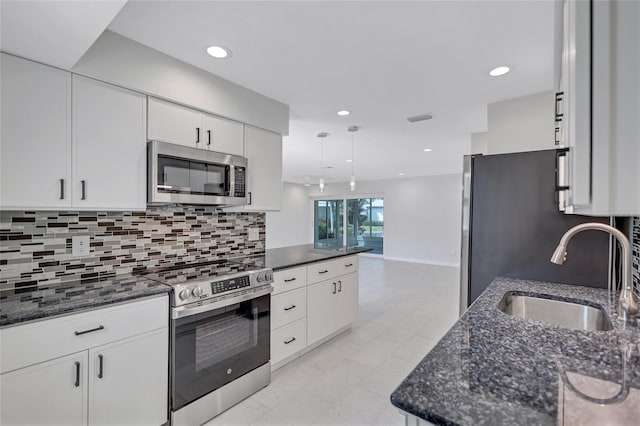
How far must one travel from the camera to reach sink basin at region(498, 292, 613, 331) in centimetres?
154

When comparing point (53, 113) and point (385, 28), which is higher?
point (385, 28)

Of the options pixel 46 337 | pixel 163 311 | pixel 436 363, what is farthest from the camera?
pixel 163 311

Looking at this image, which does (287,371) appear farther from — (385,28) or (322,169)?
(322,169)

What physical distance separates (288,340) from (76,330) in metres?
1.53

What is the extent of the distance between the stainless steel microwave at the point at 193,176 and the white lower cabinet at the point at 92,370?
756 mm

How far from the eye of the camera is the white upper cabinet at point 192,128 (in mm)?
2096

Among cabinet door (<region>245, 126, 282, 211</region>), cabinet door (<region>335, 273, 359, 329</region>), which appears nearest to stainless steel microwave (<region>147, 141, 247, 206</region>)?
cabinet door (<region>245, 126, 282, 211</region>)

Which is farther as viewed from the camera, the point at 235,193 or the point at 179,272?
the point at 235,193

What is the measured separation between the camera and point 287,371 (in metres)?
2.53

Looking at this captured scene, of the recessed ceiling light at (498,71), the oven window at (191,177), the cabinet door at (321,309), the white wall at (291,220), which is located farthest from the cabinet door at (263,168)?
the white wall at (291,220)

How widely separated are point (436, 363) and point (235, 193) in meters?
2.03

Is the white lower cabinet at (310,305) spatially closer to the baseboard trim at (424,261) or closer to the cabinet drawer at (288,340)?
the cabinet drawer at (288,340)

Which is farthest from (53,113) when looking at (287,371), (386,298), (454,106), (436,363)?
(386,298)

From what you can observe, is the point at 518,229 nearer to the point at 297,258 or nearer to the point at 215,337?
the point at 297,258
